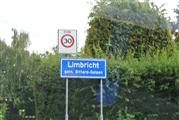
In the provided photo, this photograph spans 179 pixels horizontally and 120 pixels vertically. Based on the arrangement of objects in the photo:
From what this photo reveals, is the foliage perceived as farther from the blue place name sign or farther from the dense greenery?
the blue place name sign

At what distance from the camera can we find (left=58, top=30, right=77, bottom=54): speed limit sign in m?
15.3

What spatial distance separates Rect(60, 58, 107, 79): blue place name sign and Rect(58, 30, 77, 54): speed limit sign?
324 millimetres

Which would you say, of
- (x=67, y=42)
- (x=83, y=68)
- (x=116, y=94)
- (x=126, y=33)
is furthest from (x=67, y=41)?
(x=126, y=33)

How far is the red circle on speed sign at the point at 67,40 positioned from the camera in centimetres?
1527

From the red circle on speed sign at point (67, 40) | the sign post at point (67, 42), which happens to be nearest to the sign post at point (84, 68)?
the sign post at point (67, 42)

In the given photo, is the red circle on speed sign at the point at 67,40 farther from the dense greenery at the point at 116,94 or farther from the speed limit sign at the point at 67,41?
the dense greenery at the point at 116,94

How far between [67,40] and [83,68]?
89cm

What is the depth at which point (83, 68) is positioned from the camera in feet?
51.0

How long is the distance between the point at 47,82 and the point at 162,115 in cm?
347

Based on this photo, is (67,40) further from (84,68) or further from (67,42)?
(84,68)

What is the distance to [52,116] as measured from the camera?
16.9 m

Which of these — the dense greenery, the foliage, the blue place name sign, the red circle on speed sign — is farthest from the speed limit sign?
the foliage

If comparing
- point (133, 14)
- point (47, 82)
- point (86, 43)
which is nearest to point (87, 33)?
point (86, 43)

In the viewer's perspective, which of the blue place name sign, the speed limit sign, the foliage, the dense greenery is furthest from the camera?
the foliage
